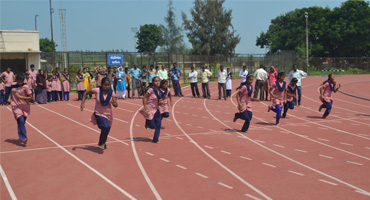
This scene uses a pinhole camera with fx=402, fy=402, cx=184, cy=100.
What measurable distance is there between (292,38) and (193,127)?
56.3 metres

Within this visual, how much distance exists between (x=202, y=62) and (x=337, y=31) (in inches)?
1134

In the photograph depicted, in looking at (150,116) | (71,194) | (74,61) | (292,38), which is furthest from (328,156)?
(292,38)

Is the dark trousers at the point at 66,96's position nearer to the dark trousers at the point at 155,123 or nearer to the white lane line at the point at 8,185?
the dark trousers at the point at 155,123

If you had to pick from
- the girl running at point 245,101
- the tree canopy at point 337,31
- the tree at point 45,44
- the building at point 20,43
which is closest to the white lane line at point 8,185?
the girl running at point 245,101

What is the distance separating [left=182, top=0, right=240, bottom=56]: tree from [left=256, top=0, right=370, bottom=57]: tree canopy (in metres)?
10.6

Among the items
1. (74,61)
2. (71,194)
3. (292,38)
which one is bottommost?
(71,194)

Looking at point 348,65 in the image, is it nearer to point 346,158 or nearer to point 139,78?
point 139,78

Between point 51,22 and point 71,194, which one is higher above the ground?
point 51,22

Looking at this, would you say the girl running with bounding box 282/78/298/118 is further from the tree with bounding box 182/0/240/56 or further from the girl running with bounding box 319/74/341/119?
the tree with bounding box 182/0/240/56

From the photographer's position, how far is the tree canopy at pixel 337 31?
58.9 meters

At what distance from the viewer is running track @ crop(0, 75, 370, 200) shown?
6727 millimetres

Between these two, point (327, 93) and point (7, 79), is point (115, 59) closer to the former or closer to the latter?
point (7, 79)

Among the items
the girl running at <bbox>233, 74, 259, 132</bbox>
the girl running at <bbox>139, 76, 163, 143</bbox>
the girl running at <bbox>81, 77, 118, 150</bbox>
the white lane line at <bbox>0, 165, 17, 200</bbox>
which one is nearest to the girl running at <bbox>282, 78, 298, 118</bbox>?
the girl running at <bbox>233, 74, 259, 132</bbox>

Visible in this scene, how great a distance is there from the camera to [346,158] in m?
8.84
